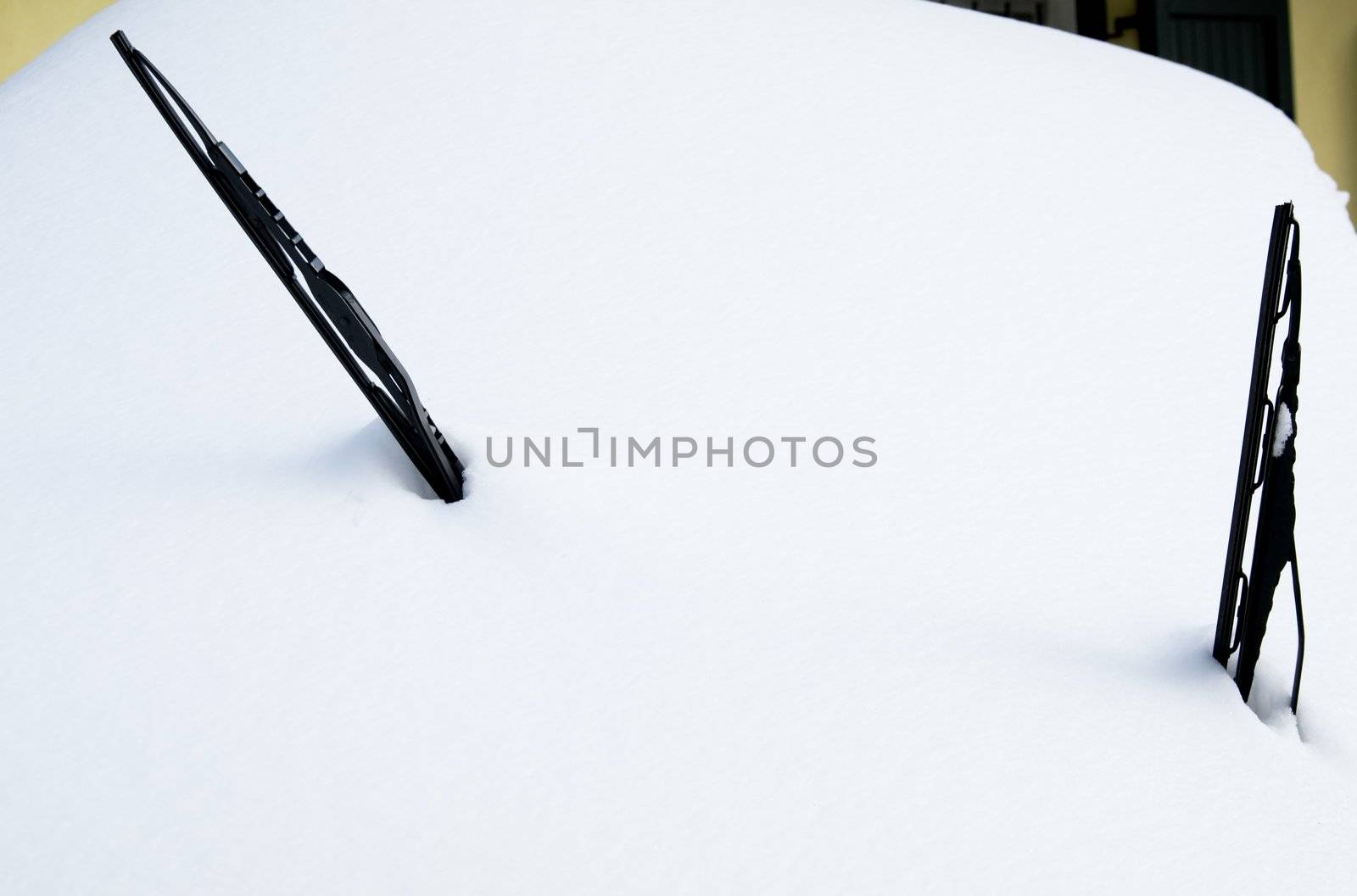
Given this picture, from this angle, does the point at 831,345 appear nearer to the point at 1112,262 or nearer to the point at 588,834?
the point at 1112,262

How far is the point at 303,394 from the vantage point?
30.9 inches

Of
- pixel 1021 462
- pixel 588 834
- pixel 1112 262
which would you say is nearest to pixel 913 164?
pixel 1112 262

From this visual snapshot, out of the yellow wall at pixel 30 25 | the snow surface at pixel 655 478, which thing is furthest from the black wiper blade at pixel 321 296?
the yellow wall at pixel 30 25

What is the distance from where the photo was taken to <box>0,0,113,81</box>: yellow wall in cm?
222

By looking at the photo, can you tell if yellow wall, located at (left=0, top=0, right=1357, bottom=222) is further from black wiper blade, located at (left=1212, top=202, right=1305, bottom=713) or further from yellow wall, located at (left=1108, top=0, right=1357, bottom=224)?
black wiper blade, located at (left=1212, top=202, right=1305, bottom=713)

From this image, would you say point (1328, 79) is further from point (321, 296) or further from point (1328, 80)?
point (321, 296)

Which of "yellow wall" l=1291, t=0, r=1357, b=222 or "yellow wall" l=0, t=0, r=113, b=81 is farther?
"yellow wall" l=1291, t=0, r=1357, b=222

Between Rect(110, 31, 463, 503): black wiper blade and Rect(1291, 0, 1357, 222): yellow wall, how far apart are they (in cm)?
449

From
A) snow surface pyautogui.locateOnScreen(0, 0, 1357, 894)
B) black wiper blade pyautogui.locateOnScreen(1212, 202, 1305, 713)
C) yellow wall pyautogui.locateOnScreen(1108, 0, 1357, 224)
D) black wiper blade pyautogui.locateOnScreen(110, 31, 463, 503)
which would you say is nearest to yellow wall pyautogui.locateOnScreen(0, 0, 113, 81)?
snow surface pyautogui.locateOnScreen(0, 0, 1357, 894)

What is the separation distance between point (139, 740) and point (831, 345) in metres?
0.56

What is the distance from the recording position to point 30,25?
2.25 meters

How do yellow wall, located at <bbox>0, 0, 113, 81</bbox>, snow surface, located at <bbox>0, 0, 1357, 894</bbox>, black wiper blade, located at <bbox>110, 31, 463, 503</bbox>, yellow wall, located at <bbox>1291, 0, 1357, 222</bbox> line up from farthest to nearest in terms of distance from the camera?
yellow wall, located at <bbox>1291, 0, 1357, 222</bbox>
yellow wall, located at <bbox>0, 0, 113, 81</bbox>
black wiper blade, located at <bbox>110, 31, 463, 503</bbox>
snow surface, located at <bbox>0, 0, 1357, 894</bbox>

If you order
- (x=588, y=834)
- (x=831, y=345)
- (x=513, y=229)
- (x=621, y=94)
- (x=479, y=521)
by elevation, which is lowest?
(x=588, y=834)

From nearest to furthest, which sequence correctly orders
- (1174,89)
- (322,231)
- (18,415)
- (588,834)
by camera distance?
1. (588,834)
2. (18,415)
3. (322,231)
4. (1174,89)
